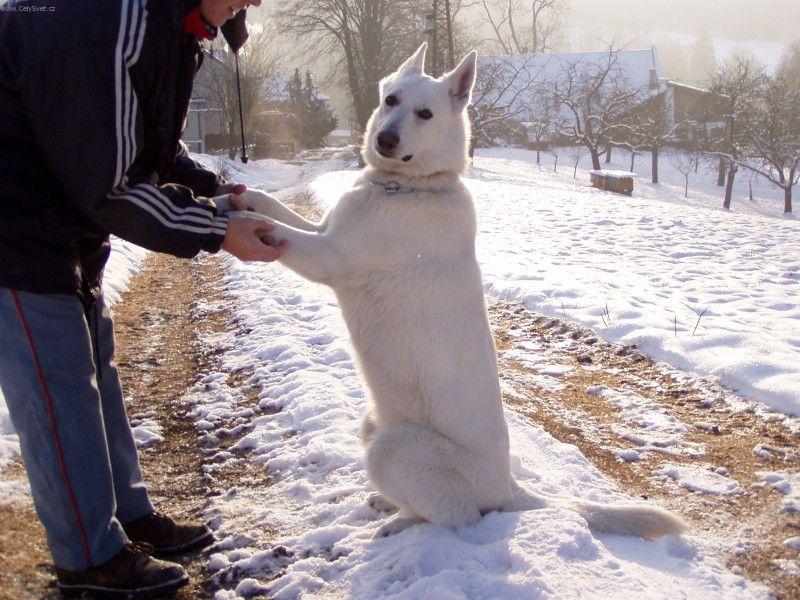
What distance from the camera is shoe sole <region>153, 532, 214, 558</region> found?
3454 mm

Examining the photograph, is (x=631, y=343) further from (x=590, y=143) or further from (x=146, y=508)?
(x=590, y=143)

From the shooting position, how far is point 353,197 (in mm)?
3973

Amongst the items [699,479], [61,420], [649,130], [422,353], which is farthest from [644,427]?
[649,130]

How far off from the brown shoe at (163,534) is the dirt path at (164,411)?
83mm

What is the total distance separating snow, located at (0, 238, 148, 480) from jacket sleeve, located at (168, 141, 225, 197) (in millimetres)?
1900

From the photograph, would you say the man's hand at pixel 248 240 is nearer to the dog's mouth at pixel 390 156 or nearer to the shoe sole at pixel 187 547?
the dog's mouth at pixel 390 156

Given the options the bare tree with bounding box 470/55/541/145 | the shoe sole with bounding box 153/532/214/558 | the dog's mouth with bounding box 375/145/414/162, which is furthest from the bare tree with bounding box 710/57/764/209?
the shoe sole with bounding box 153/532/214/558

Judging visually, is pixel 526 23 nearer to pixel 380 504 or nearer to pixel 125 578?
pixel 380 504

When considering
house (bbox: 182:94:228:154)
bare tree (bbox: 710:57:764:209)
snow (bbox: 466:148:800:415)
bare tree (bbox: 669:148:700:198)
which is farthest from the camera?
house (bbox: 182:94:228:154)

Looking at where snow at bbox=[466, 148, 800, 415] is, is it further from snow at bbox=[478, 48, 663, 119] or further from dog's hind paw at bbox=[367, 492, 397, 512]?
snow at bbox=[478, 48, 663, 119]

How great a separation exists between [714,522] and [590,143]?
144 ft

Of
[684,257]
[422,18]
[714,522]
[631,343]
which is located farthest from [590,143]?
[714,522]

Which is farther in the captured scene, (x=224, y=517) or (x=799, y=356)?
(x=799, y=356)

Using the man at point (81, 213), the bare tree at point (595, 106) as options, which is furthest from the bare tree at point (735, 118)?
the man at point (81, 213)
